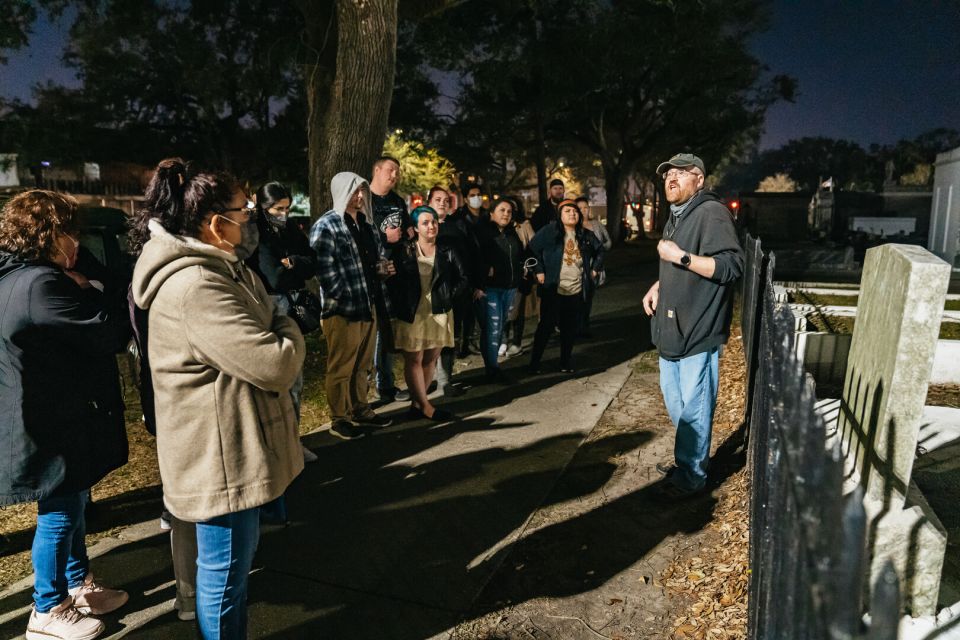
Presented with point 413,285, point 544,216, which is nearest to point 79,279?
point 413,285

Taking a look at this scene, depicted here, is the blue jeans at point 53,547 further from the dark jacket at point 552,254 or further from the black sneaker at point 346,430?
the dark jacket at point 552,254

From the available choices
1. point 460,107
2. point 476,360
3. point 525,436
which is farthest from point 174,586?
point 460,107

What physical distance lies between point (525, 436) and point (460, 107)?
25.9 m

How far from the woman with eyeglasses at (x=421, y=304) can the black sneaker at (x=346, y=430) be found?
59cm

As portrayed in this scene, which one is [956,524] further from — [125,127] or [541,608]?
[125,127]

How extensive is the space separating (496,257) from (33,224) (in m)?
4.77

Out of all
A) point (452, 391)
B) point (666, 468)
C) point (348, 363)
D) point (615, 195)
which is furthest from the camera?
point (615, 195)

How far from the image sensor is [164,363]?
2.21m

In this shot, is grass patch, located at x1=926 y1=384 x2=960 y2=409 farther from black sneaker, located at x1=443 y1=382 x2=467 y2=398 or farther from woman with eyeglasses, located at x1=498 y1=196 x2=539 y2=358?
woman with eyeglasses, located at x1=498 y1=196 x2=539 y2=358

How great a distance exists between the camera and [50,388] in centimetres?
285

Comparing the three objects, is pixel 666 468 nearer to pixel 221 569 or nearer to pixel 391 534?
pixel 391 534

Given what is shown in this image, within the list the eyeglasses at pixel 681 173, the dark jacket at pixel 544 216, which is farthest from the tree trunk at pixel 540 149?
the eyeglasses at pixel 681 173

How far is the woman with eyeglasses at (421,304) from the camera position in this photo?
5613 millimetres

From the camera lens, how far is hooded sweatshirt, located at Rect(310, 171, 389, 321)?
5066 mm
